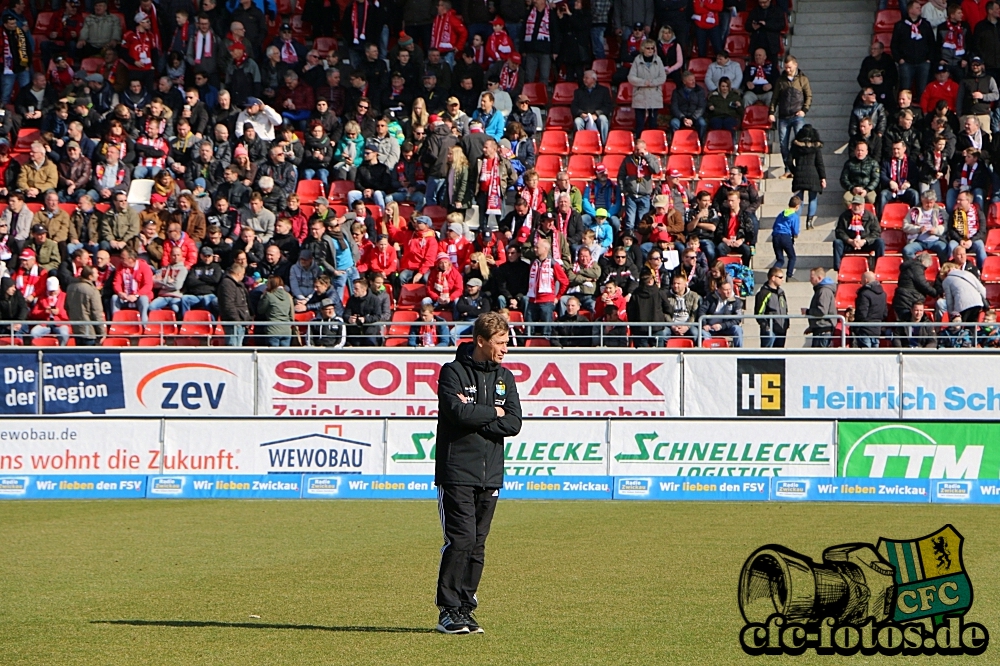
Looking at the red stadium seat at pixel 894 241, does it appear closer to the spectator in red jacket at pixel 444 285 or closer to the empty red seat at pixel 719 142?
the empty red seat at pixel 719 142

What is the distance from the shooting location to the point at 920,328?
2281 cm

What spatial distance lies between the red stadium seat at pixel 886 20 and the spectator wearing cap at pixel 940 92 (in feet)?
9.28

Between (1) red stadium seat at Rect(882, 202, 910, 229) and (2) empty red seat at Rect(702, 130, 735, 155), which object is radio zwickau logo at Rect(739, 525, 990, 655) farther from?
(2) empty red seat at Rect(702, 130, 735, 155)

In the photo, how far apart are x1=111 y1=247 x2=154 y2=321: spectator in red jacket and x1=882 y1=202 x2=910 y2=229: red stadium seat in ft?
42.4

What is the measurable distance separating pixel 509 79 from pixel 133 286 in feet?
29.3

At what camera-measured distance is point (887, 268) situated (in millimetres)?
24281

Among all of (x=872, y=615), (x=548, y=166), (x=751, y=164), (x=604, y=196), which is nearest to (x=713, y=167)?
(x=751, y=164)

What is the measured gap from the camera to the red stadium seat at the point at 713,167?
26922mm

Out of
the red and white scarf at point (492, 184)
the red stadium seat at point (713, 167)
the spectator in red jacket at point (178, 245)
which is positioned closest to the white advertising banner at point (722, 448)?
the red and white scarf at point (492, 184)

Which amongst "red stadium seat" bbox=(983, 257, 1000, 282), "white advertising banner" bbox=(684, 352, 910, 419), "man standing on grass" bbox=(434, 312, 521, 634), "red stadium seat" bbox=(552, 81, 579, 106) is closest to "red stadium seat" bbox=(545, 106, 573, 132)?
"red stadium seat" bbox=(552, 81, 579, 106)

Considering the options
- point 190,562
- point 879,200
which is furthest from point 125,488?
point 879,200

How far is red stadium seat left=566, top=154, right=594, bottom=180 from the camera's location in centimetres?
2769

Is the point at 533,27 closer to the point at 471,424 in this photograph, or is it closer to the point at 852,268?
the point at 852,268

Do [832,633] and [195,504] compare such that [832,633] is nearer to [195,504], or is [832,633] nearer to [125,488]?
[195,504]
